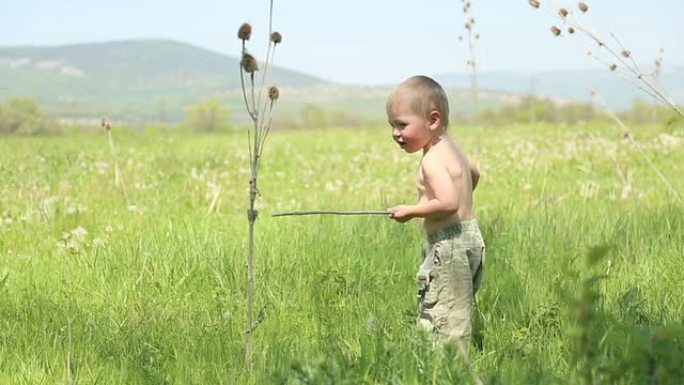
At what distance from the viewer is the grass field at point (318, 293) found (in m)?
3.11

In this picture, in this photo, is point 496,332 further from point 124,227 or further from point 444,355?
point 124,227

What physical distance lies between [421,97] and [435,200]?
18.4 inches

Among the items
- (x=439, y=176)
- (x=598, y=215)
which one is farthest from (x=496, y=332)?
(x=598, y=215)

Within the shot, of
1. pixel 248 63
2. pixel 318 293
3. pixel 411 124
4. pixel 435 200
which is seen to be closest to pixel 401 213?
pixel 435 200

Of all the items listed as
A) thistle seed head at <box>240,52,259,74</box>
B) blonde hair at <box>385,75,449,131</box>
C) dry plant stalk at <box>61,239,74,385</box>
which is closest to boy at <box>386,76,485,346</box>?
blonde hair at <box>385,75,449,131</box>

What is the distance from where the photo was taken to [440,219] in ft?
12.5

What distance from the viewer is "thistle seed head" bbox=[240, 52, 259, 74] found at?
2.88 m

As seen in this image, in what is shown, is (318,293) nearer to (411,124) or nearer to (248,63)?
(411,124)

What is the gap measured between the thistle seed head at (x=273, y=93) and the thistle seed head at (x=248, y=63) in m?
0.15

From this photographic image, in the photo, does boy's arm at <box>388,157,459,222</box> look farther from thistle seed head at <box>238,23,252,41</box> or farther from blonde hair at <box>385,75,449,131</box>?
thistle seed head at <box>238,23,252,41</box>

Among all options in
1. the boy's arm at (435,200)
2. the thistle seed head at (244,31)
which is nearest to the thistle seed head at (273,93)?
the thistle seed head at (244,31)

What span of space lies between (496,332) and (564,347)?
358 millimetres

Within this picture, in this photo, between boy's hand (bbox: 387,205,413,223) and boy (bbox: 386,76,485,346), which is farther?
boy (bbox: 386,76,485,346)

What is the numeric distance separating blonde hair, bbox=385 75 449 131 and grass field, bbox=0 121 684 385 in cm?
87
